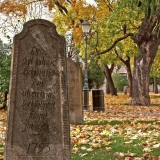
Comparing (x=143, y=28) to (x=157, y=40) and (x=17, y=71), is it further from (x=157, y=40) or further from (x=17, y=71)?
(x=17, y=71)

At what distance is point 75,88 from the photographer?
40.3 ft

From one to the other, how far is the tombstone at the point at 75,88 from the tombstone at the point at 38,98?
6.16m

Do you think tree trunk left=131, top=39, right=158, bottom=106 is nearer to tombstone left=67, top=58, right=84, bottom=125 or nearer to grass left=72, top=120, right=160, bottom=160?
tombstone left=67, top=58, right=84, bottom=125

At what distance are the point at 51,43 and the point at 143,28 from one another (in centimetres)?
1678

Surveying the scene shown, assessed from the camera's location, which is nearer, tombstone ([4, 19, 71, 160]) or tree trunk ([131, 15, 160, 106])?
tombstone ([4, 19, 71, 160])

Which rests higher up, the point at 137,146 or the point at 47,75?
the point at 47,75

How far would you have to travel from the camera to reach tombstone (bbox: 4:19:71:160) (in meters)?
5.92

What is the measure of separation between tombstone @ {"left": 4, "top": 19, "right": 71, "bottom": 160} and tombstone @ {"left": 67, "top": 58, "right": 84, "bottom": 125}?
6.16 meters

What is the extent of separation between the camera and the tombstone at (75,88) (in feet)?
40.2

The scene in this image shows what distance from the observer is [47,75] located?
6.00 meters

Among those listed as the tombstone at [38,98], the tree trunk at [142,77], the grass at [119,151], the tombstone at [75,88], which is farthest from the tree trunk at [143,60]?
the tombstone at [38,98]

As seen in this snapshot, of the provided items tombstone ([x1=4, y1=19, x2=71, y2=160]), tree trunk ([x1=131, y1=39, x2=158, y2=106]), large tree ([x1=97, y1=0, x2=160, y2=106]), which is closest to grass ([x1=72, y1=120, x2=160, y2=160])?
tombstone ([x1=4, y1=19, x2=71, y2=160])

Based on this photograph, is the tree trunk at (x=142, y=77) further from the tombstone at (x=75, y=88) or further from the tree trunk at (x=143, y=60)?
the tombstone at (x=75, y=88)

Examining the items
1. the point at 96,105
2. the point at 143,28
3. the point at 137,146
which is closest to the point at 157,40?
the point at 143,28
